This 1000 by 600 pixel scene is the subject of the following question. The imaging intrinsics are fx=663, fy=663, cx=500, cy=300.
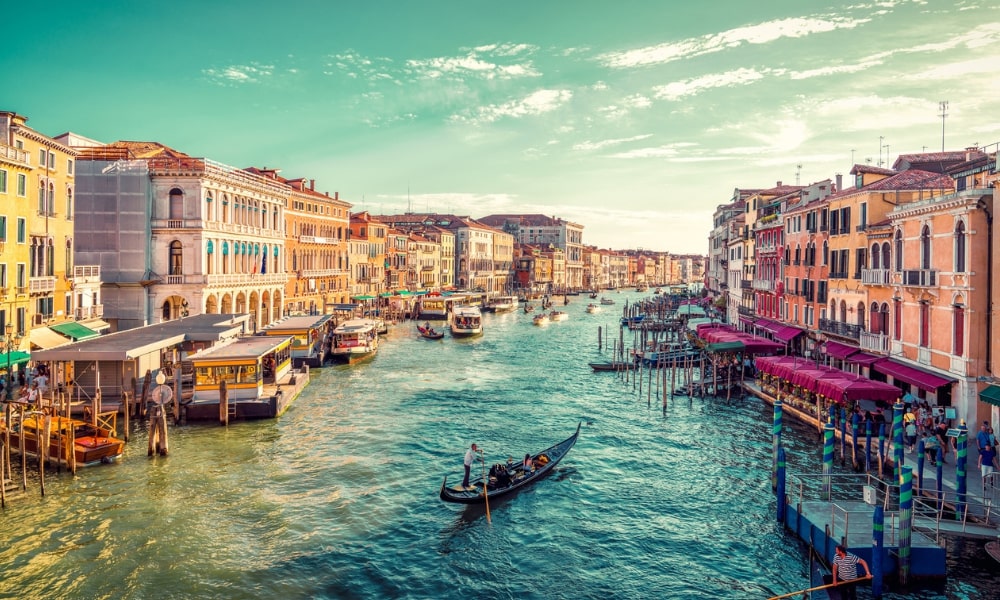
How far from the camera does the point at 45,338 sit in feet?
86.6

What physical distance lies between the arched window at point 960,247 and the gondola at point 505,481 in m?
12.3

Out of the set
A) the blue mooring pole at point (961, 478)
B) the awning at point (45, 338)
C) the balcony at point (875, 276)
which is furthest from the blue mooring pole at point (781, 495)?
the awning at point (45, 338)

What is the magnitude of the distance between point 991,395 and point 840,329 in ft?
34.9

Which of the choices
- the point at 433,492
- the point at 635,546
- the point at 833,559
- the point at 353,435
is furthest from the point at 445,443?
the point at 833,559

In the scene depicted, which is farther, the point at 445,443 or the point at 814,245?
the point at 814,245

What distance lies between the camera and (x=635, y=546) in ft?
48.0

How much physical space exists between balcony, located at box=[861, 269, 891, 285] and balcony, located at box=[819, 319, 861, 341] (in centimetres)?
220

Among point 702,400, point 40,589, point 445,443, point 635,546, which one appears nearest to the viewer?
point 40,589

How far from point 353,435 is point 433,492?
6.25 meters

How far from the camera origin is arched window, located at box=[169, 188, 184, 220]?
36094 millimetres

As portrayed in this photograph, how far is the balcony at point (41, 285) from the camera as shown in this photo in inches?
1027

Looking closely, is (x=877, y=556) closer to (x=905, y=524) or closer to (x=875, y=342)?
(x=905, y=524)

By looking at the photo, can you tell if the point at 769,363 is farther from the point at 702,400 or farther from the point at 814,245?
the point at 814,245

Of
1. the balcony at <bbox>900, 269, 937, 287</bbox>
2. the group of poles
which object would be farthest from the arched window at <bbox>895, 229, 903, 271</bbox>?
the group of poles
